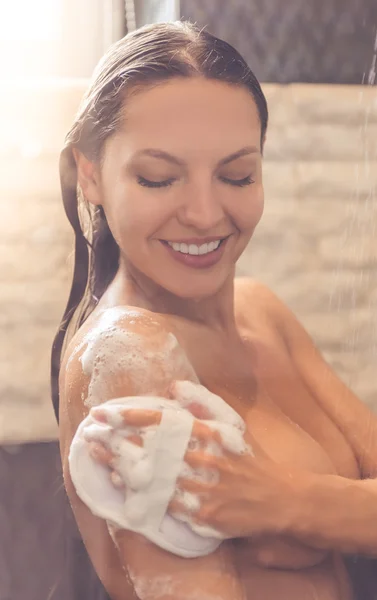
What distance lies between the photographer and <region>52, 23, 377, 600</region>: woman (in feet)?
1.31

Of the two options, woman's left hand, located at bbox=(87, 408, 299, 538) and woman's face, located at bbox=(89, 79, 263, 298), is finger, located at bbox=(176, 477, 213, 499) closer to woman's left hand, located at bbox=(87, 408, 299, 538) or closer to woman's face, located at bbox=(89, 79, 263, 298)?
woman's left hand, located at bbox=(87, 408, 299, 538)

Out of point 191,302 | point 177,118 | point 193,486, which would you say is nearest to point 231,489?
point 193,486

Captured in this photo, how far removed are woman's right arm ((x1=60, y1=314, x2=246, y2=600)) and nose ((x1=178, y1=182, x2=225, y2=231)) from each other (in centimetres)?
9

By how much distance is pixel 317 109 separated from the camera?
481 mm

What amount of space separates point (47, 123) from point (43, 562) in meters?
0.32

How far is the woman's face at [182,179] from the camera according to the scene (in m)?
0.40

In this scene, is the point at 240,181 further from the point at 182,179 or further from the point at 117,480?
the point at 117,480

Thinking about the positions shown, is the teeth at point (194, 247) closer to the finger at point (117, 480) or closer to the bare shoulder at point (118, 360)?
the bare shoulder at point (118, 360)

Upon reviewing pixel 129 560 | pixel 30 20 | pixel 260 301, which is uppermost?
pixel 30 20

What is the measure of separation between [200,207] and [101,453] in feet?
0.56

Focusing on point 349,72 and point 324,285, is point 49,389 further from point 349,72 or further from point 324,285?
point 349,72

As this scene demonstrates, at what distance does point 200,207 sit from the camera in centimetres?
41

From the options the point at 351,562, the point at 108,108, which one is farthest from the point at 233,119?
the point at 351,562

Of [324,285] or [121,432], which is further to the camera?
[324,285]
